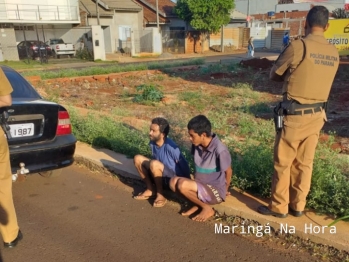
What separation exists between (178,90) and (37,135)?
31.2ft

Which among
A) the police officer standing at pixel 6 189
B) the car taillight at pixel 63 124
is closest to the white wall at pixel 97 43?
the car taillight at pixel 63 124

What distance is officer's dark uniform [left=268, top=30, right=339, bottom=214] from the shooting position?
9.52ft

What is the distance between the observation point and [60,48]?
28406mm

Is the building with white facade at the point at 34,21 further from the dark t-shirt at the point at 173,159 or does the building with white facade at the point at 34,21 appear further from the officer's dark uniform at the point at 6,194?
the officer's dark uniform at the point at 6,194

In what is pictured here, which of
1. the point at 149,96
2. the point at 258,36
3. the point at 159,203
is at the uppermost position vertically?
the point at 258,36

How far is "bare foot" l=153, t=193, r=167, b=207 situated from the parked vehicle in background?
2697cm

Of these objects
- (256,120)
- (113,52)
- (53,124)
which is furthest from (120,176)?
(113,52)

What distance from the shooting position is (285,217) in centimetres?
326

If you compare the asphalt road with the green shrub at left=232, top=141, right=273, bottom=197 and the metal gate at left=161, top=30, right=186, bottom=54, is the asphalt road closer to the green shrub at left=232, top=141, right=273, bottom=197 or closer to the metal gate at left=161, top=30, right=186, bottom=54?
the green shrub at left=232, top=141, right=273, bottom=197

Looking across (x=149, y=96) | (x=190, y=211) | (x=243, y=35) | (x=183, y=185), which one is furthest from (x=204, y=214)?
(x=243, y=35)

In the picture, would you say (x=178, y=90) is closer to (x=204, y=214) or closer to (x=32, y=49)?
(x=204, y=214)

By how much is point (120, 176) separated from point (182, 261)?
6.62 ft

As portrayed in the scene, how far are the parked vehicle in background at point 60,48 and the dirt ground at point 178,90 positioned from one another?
1346 cm

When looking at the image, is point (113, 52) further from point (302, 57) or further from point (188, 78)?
point (302, 57)
